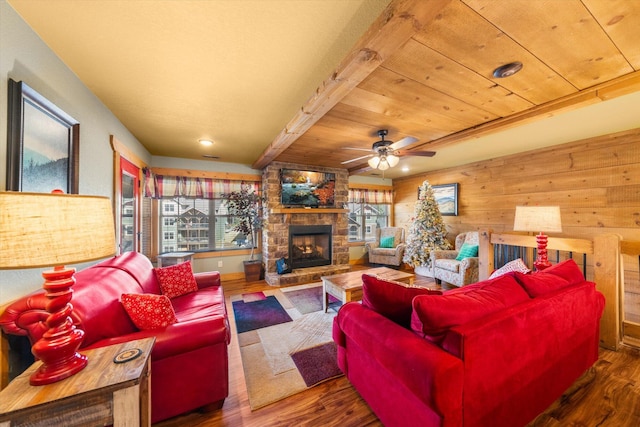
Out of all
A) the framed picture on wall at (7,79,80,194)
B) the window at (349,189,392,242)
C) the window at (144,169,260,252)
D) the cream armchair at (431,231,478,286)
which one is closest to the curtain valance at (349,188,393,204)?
the window at (349,189,392,242)

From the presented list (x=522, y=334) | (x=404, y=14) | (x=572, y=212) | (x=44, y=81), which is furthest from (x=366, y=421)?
(x=572, y=212)

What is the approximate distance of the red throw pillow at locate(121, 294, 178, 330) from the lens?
1.54 metres

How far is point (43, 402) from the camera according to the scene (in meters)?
0.86

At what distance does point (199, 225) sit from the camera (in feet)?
15.3

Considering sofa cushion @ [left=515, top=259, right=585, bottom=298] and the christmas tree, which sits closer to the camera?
→ sofa cushion @ [left=515, top=259, right=585, bottom=298]

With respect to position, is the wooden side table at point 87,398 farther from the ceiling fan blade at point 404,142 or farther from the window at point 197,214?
the window at point 197,214

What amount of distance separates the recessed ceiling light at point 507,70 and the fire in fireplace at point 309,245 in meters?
3.77

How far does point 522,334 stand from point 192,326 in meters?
1.97

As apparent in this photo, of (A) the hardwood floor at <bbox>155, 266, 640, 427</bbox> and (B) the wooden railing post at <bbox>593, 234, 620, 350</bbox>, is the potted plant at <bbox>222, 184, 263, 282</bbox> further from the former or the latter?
(B) the wooden railing post at <bbox>593, 234, 620, 350</bbox>

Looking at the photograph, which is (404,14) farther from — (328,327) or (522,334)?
(328,327)

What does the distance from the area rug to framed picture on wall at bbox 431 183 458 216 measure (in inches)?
132

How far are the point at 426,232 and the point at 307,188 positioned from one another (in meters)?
2.56

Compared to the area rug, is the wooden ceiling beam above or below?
above

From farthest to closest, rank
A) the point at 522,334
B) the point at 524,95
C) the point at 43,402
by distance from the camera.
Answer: the point at 524,95, the point at 522,334, the point at 43,402
